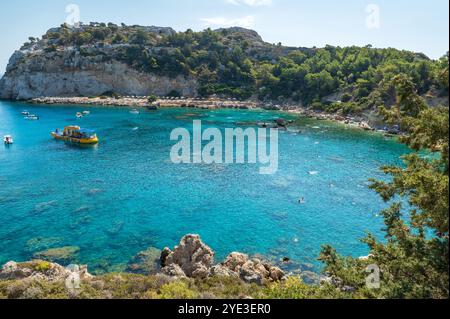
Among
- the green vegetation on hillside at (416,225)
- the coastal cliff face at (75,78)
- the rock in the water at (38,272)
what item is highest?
the coastal cliff face at (75,78)

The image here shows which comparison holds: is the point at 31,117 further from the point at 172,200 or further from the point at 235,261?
the point at 235,261

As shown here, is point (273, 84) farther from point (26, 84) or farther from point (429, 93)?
point (26, 84)

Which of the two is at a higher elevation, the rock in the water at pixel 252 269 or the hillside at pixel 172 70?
the hillside at pixel 172 70

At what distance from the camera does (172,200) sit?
43312mm

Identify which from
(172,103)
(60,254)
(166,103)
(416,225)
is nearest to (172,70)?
(172,103)

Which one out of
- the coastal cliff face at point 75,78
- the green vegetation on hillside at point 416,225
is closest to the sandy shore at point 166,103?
the coastal cliff face at point 75,78

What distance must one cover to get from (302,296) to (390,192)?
7.46m

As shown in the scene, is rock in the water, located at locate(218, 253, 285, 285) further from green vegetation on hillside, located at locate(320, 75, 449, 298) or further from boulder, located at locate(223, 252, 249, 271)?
green vegetation on hillside, located at locate(320, 75, 449, 298)

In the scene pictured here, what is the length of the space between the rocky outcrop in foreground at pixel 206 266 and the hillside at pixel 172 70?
99408 millimetres

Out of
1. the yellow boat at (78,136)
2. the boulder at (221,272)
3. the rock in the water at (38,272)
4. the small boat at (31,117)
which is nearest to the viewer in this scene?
the rock in the water at (38,272)

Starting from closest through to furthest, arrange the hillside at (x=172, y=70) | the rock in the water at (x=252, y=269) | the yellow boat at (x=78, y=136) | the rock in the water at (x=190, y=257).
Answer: the rock in the water at (x=252, y=269) < the rock in the water at (x=190, y=257) < the yellow boat at (x=78, y=136) < the hillside at (x=172, y=70)

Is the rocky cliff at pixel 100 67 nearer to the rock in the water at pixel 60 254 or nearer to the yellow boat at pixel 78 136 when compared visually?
the yellow boat at pixel 78 136

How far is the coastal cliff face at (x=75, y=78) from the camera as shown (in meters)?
139

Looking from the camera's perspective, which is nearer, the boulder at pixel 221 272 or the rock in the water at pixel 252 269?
the boulder at pixel 221 272
